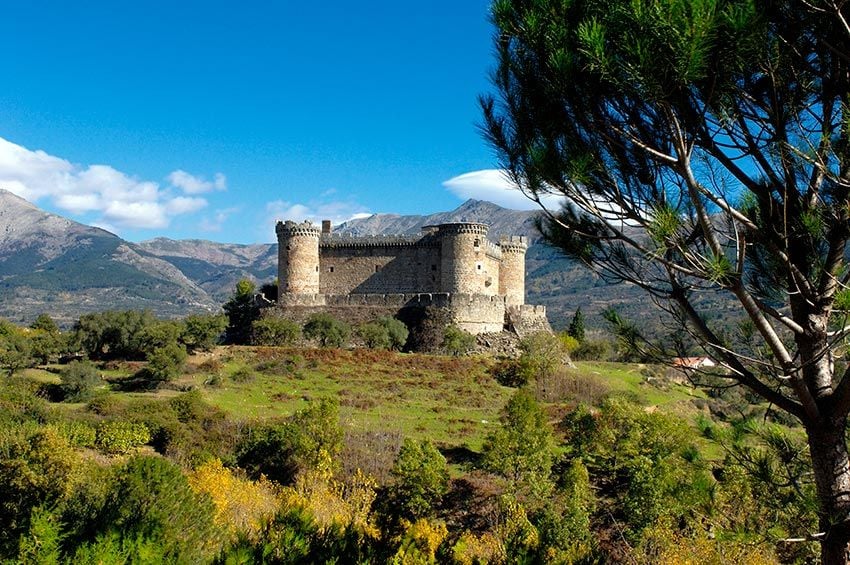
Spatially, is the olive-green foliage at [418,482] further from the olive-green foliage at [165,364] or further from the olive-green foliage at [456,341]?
the olive-green foliage at [456,341]

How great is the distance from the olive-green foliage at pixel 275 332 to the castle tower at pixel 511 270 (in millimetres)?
13886

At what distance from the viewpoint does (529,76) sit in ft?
23.9

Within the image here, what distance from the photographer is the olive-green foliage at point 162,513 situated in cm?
1116

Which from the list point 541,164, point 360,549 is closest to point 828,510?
point 541,164

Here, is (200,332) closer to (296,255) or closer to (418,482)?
(296,255)

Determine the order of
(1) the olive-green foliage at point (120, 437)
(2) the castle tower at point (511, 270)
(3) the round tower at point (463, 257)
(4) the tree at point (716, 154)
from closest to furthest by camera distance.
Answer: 1. (4) the tree at point (716, 154)
2. (1) the olive-green foliage at point (120, 437)
3. (3) the round tower at point (463, 257)
4. (2) the castle tower at point (511, 270)

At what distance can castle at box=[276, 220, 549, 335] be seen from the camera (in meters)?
43.1

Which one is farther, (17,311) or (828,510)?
(17,311)

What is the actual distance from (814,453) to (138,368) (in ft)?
116

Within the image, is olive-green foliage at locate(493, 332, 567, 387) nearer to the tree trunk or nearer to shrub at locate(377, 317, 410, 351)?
shrub at locate(377, 317, 410, 351)

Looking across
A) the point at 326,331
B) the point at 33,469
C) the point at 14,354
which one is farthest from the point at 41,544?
the point at 326,331

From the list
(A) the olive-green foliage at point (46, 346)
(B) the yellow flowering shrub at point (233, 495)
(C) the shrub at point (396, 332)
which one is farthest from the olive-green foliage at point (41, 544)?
(C) the shrub at point (396, 332)

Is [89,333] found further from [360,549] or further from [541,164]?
[541,164]

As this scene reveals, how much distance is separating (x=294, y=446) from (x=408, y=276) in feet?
74.1
